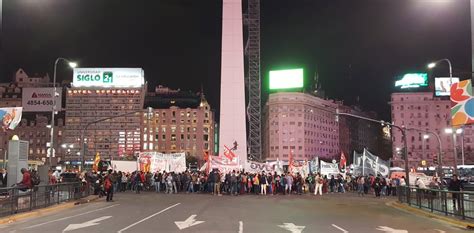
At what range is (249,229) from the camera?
1495cm

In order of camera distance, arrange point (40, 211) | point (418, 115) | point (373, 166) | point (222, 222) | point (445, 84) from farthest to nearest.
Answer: point (418, 115) < point (445, 84) < point (373, 166) < point (40, 211) < point (222, 222)

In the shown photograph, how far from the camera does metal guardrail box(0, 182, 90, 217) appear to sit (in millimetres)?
18344

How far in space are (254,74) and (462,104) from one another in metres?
80.9

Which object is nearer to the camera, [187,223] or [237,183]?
[187,223]

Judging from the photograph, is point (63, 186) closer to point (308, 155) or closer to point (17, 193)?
point (17, 193)

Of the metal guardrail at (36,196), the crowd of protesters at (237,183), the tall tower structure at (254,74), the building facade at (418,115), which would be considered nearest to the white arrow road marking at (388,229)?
the metal guardrail at (36,196)

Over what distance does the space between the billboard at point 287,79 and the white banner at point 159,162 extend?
4678 cm

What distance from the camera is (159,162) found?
4422cm

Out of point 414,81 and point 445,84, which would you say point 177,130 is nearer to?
point 414,81

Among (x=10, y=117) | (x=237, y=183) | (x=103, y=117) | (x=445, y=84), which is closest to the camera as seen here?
(x=10, y=117)

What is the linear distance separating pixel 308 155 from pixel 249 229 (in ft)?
493

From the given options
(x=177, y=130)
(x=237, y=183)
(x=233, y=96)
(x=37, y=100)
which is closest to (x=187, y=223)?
(x=237, y=183)

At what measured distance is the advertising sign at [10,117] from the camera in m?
30.9

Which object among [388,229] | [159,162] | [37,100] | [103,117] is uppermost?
[103,117]
